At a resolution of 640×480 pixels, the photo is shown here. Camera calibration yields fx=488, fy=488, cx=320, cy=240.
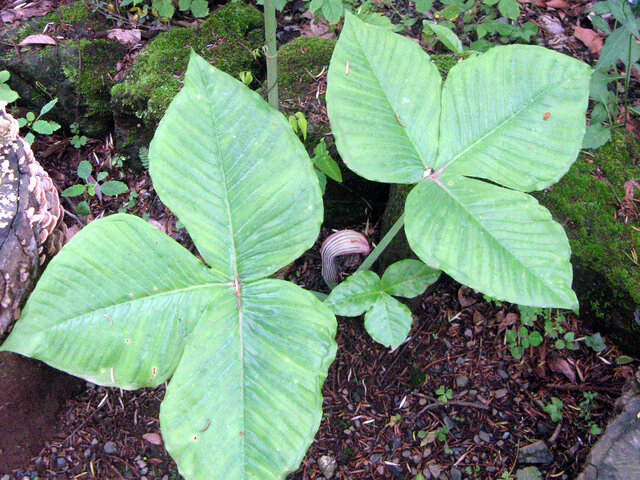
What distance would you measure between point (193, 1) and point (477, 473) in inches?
96.4

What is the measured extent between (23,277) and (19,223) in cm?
16

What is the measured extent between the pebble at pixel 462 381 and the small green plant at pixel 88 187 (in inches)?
67.1

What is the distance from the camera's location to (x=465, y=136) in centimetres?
133

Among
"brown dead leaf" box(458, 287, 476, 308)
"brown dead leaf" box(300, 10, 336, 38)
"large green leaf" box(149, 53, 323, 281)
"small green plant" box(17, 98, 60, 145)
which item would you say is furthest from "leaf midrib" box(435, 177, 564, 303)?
"small green plant" box(17, 98, 60, 145)

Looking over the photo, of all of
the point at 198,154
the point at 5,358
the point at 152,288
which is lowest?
the point at 5,358

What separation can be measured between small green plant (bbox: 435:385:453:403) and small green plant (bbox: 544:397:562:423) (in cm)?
35

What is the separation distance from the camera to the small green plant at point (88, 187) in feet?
7.37

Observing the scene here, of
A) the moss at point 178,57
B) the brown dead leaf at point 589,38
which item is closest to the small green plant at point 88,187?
the moss at point 178,57

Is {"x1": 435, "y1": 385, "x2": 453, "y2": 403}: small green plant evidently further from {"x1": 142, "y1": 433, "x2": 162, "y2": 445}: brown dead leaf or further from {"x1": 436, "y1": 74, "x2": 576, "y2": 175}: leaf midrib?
{"x1": 142, "y1": 433, "x2": 162, "y2": 445}: brown dead leaf

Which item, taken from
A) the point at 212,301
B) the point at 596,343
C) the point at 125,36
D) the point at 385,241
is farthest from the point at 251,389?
the point at 125,36

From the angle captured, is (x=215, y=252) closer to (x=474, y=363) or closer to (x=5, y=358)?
(x=5, y=358)

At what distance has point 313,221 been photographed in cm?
119

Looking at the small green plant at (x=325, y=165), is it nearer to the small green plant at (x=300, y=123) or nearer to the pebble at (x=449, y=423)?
the small green plant at (x=300, y=123)

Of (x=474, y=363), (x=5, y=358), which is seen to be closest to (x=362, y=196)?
(x=474, y=363)
